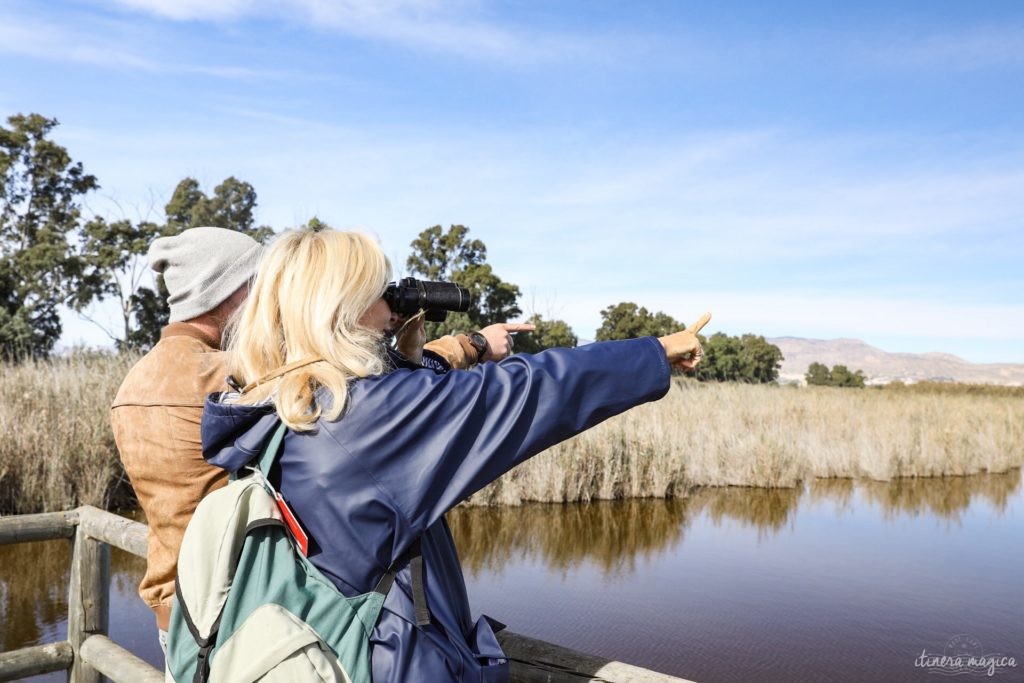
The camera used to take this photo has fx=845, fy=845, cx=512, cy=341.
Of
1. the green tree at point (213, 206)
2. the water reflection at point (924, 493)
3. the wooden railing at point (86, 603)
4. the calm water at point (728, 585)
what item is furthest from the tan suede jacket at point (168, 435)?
the green tree at point (213, 206)

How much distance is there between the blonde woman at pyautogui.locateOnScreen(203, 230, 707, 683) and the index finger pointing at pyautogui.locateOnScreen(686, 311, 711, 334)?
0.58 feet

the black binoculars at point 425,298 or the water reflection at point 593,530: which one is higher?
the black binoculars at point 425,298

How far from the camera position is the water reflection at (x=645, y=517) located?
621cm

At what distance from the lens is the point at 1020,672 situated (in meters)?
4.30

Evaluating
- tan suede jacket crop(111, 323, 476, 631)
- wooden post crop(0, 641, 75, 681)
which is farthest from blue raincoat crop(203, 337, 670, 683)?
wooden post crop(0, 641, 75, 681)

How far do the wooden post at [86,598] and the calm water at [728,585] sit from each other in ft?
5.25

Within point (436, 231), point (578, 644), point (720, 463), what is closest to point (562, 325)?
point (436, 231)

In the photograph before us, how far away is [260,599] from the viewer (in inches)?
41.2

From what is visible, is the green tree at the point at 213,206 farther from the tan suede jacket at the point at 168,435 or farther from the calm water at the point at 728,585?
the tan suede jacket at the point at 168,435

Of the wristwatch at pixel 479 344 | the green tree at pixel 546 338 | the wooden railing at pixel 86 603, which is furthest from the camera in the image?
the green tree at pixel 546 338

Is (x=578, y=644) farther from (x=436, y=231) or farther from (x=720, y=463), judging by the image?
(x=436, y=231)

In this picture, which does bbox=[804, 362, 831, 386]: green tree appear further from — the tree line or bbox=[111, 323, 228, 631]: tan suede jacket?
bbox=[111, 323, 228, 631]: tan suede jacket

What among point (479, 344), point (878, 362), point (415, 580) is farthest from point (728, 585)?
point (878, 362)

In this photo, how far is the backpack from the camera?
3.34ft
